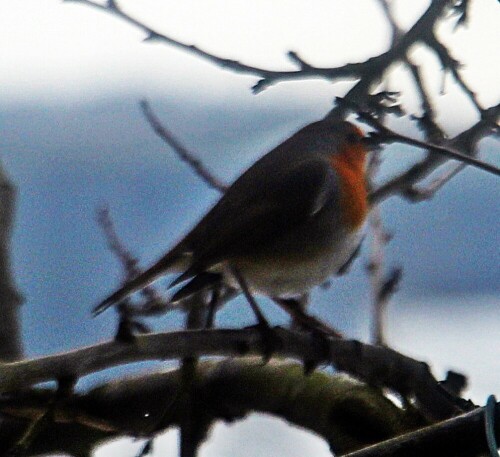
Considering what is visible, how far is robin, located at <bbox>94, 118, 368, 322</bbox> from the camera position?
2.53 meters

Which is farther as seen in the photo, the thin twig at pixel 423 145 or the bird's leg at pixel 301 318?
the bird's leg at pixel 301 318

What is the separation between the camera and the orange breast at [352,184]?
107 inches

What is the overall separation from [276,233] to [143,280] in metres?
0.47

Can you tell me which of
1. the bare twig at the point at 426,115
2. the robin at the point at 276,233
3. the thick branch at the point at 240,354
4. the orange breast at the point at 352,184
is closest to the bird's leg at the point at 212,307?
the robin at the point at 276,233

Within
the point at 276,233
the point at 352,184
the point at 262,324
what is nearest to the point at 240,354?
the point at 262,324

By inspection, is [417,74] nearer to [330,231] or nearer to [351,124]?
[330,231]

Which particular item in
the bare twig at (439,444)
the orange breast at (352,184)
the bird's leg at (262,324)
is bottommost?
the bare twig at (439,444)

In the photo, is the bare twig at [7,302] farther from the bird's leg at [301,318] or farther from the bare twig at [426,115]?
the bare twig at [426,115]

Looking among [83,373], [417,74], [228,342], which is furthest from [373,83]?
[83,373]

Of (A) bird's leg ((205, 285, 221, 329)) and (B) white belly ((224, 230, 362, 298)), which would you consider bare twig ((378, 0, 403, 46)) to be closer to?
(B) white belly ((224, 230, 362, 298))

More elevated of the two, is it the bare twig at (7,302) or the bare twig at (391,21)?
the bare twig at (391,21)

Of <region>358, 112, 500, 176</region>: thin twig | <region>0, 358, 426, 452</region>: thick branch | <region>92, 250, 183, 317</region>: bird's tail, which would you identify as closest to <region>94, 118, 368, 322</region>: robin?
<region>92, 250, 183, 317</region>: bird's tail

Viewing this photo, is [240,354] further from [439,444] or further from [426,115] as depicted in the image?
[439,444]

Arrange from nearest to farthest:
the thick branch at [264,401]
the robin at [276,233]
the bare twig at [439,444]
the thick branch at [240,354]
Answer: the bare twig at [439,444] → the thick branch at [240,354] → the thick branch at [264,401] → the robin at [276,233]
